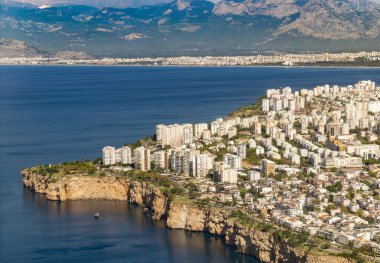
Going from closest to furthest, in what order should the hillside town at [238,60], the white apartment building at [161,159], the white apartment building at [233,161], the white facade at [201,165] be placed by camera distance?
the white facade at [201,165]
the white apartment building at [233,161]
the white apartment building at [161,159]
the hillside town at [238,60]

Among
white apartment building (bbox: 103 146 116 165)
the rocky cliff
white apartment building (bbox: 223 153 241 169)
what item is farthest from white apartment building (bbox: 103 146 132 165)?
white apartment building (bbox: 223 153 241 169)

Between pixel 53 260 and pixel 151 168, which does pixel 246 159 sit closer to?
pixel 151 168

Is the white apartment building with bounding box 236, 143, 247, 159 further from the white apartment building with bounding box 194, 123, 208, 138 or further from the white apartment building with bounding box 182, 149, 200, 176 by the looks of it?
the white apartment building with bounding box 194, 123, 208, 138

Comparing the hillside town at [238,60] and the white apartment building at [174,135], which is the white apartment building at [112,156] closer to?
the white apartment building at [174,135]

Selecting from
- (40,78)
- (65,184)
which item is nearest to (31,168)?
(65,184)

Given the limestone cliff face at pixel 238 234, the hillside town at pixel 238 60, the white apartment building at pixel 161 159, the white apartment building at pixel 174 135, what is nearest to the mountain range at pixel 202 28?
the hillside town at pixel 238 60

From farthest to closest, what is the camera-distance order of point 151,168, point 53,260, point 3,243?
point 151,168, point 3,243, point 53,260

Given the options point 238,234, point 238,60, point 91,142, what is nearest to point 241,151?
point 91,142
